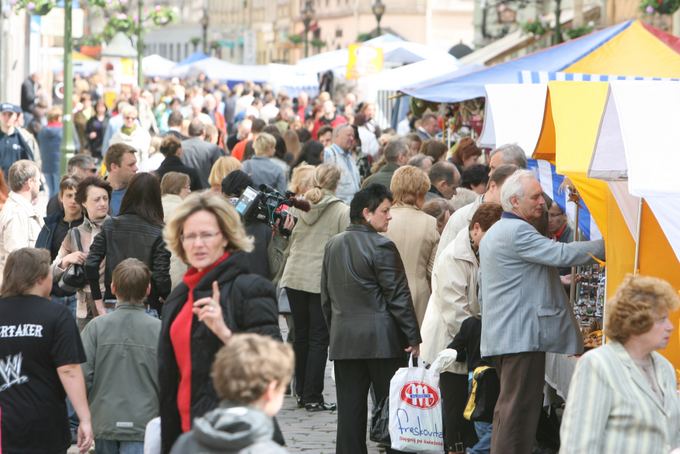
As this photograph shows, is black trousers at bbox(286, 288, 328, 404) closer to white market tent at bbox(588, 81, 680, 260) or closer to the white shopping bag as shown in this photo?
the white shopping bag

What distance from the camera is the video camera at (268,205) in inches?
424

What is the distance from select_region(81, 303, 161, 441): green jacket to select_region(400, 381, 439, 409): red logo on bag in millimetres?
1678

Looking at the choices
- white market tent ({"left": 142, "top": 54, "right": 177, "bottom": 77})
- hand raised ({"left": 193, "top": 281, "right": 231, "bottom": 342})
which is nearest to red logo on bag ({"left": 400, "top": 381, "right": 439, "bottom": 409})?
hand raised ({"left": 193, "top": 281, "right": 231, "bottom": 342})

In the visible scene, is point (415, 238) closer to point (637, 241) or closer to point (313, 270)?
point (313, 270)

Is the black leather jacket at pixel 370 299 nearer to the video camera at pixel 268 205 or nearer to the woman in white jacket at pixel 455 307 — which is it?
the woman in white jacket at pixel 455 307

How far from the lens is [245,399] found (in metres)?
4.46

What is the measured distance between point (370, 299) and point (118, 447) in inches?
76.2

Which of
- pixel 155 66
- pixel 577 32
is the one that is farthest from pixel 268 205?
pixel 155 66

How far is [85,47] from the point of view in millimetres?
73312

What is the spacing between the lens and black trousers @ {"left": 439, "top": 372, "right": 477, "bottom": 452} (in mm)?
9164

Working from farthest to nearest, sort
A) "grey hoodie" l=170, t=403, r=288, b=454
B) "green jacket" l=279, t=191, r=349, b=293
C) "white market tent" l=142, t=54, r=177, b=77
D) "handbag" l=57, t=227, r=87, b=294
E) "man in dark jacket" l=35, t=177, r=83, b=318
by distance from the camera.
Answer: "white market tent" l=142, t=54, r=177, b=77 < "green jacket" l=279, t=191, r=349, b=293 < "man in dark jacket" l=35, t=177, r=83, b=318 < "handbag" l=57, t=227, r=87, b=294 < "grey hoodie" l=170, t=403, r=288, b=454

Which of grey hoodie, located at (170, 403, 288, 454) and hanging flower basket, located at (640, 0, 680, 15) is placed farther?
hanging flower basket, located at (640, 0, 680, 15)

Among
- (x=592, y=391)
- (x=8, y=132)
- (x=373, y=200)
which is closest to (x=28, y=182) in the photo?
(x=373, y=200)

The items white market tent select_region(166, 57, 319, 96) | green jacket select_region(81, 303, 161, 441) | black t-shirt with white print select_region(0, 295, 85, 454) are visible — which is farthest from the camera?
white market tent select_region(166, 57, 319, 96)
